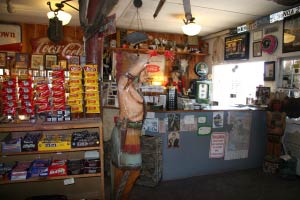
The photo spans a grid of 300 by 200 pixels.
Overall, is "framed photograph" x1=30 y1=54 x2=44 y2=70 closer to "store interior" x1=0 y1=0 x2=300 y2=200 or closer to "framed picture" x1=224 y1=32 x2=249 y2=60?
"store interior" x1=0 y1=0 x2=300 y2=200

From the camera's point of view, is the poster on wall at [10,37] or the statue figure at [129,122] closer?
the statue figure at [129,122]

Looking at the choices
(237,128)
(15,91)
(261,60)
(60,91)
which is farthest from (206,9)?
(15,91)

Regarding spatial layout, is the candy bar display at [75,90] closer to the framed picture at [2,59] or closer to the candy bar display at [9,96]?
the candy bar display at [9,96]

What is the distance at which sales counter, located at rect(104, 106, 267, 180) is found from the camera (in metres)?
3.30

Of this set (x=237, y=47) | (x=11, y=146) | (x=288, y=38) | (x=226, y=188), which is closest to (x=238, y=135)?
(x=226, y=188)

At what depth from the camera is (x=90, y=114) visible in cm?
236

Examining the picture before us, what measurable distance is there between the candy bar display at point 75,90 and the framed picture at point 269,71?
3744 millimetres

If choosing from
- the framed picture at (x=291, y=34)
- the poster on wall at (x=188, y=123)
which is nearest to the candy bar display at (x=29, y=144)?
the poster on wall at (x=188, y=123)

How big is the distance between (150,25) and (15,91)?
392 centimetres

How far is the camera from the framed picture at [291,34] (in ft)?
12.5

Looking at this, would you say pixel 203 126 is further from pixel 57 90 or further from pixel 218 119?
pixel 57 90

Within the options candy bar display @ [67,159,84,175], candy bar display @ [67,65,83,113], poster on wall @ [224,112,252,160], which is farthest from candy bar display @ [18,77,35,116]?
poster on wall @ [224,112,252,160]

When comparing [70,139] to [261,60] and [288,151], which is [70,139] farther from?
[261,60]

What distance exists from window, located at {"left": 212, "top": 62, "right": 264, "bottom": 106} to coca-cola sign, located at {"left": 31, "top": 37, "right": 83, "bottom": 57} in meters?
3.70
